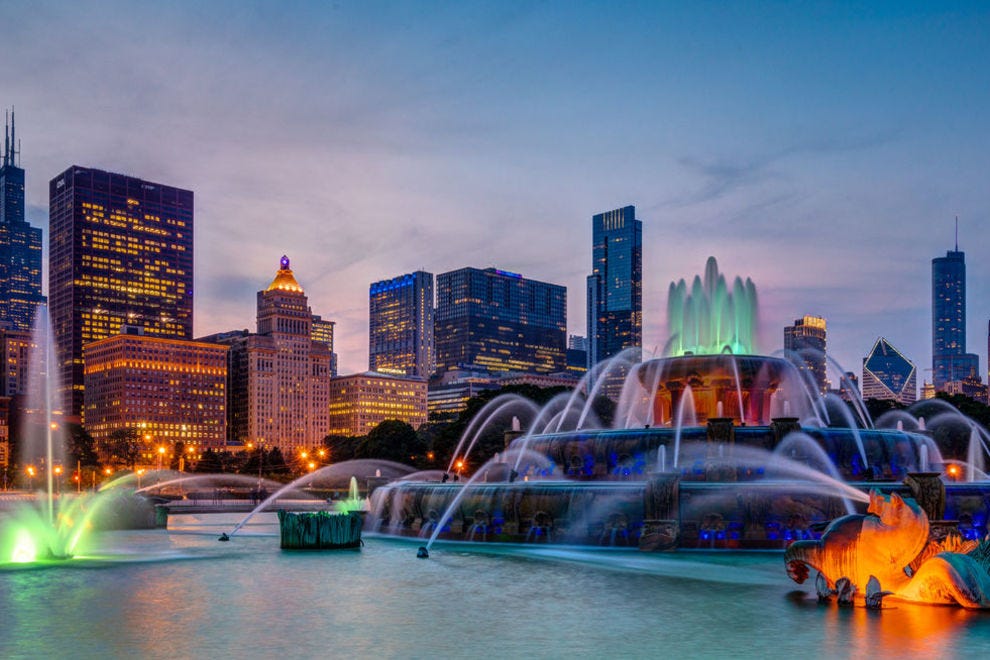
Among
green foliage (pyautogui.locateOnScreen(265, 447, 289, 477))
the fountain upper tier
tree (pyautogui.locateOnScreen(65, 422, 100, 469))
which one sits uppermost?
the fountain upper tier

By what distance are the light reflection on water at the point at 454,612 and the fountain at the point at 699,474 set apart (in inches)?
92.7

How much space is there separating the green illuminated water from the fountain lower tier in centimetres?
1899

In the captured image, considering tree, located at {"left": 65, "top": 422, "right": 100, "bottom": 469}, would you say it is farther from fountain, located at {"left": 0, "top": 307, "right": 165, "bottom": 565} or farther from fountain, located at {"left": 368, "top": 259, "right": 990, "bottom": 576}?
fountain, located at {"left": 368, "top": 259, "right": 990, "bottom": 576}

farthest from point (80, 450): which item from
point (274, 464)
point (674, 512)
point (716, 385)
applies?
point (674, 512)

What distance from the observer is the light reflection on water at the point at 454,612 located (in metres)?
15.9

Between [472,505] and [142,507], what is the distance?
20.0m

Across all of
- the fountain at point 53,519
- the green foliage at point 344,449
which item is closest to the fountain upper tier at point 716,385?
the fountain at point 53,519

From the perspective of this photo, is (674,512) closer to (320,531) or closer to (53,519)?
(320,531)

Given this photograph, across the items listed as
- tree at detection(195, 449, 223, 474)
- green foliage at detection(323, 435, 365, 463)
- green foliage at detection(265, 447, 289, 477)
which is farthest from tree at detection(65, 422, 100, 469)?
green foliage at detection(323, 435, 365, 463)

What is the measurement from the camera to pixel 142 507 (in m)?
49.0

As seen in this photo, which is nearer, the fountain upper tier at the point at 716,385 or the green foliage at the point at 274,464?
the fountain upper tier at the point at 716,385

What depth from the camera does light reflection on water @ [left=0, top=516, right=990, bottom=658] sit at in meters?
15.9

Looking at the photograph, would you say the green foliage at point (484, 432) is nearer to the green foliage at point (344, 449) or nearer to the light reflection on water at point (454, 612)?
the green foliage at point (344, 449)

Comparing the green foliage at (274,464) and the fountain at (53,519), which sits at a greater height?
the fountain at (53,519)
